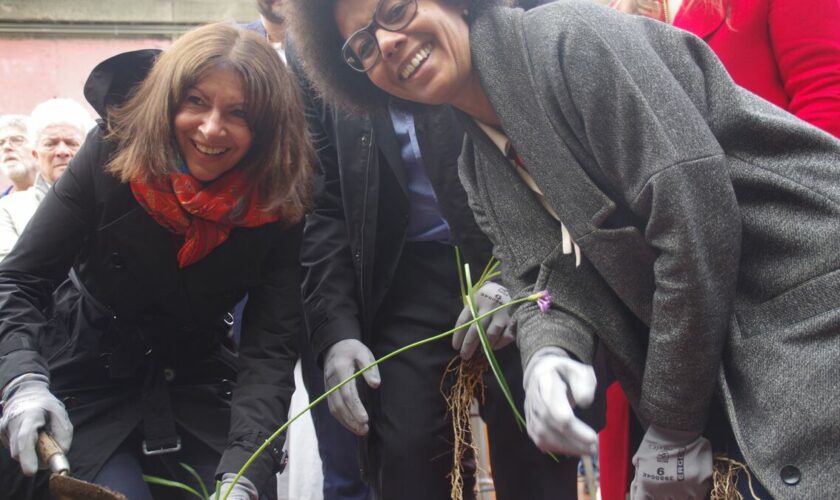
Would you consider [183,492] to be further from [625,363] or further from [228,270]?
[625,363]

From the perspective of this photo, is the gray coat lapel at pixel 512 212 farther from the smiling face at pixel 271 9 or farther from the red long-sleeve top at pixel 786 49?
the smiling face at pixel 271 9

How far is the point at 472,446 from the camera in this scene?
8.12ft

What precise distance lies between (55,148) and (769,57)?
2.94m

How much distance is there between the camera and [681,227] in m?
1.70

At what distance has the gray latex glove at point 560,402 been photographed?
1697 mm

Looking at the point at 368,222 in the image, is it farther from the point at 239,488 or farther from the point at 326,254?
the point at 239,488

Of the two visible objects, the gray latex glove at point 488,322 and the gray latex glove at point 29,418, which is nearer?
the gray latex glove at point 29,418

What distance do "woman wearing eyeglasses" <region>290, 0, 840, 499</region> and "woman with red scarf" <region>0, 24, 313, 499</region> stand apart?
634 mm

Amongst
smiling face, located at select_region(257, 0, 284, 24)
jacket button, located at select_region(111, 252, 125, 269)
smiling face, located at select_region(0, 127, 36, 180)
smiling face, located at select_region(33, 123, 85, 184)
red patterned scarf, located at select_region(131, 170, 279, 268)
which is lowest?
smiling face, located at select_region(0, 127, 36, 180)

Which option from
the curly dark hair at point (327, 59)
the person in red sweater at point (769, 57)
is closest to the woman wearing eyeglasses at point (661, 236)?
the curly dark hair at point (327, 59)

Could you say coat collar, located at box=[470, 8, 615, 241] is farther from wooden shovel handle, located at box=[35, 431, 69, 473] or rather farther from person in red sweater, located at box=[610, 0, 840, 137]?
wooden shovel handle, located at box=[35, 431, 69, 473]

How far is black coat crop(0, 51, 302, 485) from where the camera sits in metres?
2.37

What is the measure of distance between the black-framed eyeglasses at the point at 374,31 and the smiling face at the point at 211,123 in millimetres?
353

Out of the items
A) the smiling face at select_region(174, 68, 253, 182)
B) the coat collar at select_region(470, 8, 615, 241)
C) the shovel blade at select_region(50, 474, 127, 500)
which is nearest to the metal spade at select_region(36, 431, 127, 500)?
the shovel blade at select_region(50, 474, 127, 500)
